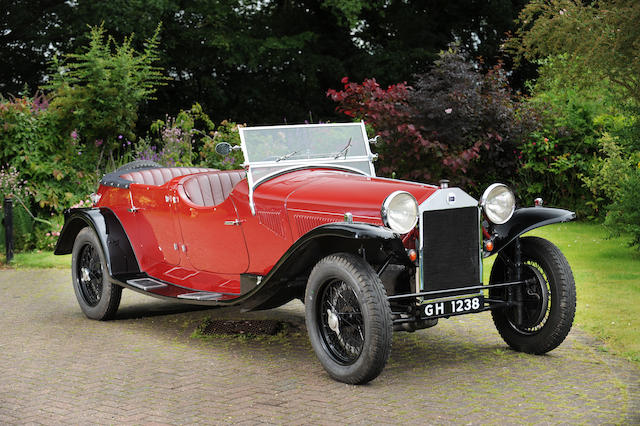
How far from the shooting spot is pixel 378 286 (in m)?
4.79

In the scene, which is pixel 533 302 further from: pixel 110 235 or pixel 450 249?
pixel 110 235

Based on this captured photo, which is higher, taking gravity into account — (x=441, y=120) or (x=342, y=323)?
(x=441, y=120)

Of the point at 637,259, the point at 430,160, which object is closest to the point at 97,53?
the point at 430,160

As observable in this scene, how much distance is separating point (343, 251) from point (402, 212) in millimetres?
580

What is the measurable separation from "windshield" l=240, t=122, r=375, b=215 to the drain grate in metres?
1.17

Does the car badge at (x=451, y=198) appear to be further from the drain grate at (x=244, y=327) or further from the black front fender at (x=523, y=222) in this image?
the drain grate at (x=244, y=327)

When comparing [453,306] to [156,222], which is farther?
[156,222]

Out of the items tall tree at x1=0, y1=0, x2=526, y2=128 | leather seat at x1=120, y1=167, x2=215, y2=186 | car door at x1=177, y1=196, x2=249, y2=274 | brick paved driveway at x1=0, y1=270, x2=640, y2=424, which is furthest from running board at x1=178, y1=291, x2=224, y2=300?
tall tree at x1=0, y1=0, x2=526, y2=128

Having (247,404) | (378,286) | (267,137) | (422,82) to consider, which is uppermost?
(422,82)

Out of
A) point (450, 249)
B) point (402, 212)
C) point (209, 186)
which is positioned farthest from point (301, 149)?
point (450, 249)

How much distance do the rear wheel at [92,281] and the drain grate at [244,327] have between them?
0.90 meters

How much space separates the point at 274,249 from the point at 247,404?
1524 millimetres

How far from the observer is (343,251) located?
5.41 m

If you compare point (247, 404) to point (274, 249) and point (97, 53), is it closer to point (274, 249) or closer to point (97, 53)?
point (274, 249)
